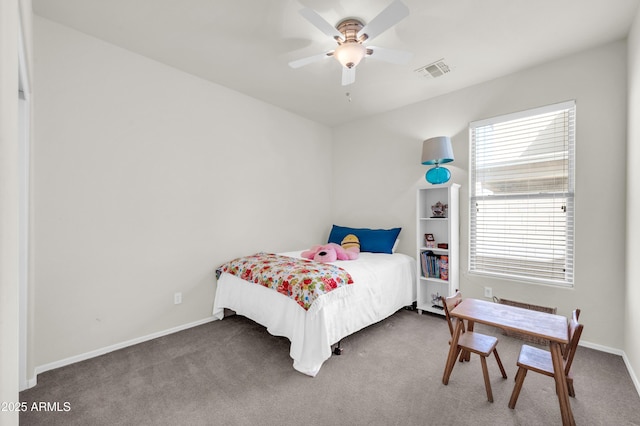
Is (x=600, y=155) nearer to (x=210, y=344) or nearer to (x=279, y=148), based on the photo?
(x=279, y=148)

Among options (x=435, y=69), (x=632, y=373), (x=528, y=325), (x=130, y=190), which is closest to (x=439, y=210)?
(x=435, y=69)

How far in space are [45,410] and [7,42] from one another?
2.09 meters

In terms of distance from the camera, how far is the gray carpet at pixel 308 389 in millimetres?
1663

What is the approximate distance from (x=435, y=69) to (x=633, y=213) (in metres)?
2.04

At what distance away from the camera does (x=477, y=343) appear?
1916 millimetres

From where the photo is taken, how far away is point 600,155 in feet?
8.20

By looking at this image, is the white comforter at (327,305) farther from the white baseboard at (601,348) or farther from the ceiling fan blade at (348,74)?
the ceiling fan blade at (348,74)

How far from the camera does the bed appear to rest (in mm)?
2145

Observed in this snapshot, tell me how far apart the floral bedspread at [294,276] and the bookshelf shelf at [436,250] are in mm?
1297

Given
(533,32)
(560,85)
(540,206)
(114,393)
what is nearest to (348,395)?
(114,393)

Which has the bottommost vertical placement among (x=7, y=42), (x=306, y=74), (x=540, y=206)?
(x=540, y=206)

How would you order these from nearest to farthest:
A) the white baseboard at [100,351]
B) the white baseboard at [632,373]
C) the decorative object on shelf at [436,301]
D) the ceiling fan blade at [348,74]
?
the white baseboard at [632,373], the white baseboard at [100,351], the ceiling fan blade at [348,74], the decorative object on shelf at [436,301]

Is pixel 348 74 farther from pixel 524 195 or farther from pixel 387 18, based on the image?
pixel 524 195

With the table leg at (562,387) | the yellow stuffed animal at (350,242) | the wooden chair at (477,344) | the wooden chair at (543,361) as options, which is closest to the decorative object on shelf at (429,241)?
the yellow stuffed animal at (350,242)
